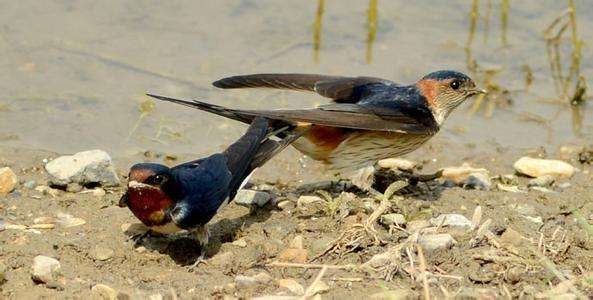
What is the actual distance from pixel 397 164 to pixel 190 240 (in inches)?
77.9

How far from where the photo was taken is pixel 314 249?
207 inches

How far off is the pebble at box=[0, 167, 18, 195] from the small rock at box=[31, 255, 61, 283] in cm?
132

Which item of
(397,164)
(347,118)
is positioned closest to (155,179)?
(347,118)

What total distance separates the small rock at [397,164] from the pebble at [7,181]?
2367mm

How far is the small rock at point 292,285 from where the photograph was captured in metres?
4.60

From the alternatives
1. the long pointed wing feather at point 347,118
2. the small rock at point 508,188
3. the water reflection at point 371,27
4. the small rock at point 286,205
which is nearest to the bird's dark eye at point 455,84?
the long pointed wing feather at point 347,118

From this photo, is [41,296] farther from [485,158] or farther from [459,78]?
[485,158]

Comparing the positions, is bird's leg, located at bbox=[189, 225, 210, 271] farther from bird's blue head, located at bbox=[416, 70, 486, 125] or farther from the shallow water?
bird's blue head, located at bbox=[416, 70, 486, 125]

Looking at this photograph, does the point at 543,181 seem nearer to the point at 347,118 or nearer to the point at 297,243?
the point at 347,118

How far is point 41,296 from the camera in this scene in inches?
179

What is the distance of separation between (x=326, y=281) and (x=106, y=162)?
201 cm

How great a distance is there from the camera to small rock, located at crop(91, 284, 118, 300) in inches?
177

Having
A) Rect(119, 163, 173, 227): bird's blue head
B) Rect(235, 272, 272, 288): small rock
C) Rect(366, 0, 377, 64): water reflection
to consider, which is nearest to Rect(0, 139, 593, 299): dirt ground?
Rect(235, 272, 272, 288): small rock

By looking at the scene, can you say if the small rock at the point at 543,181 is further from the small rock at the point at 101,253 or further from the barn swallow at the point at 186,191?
the small rock at the point at 101,253
